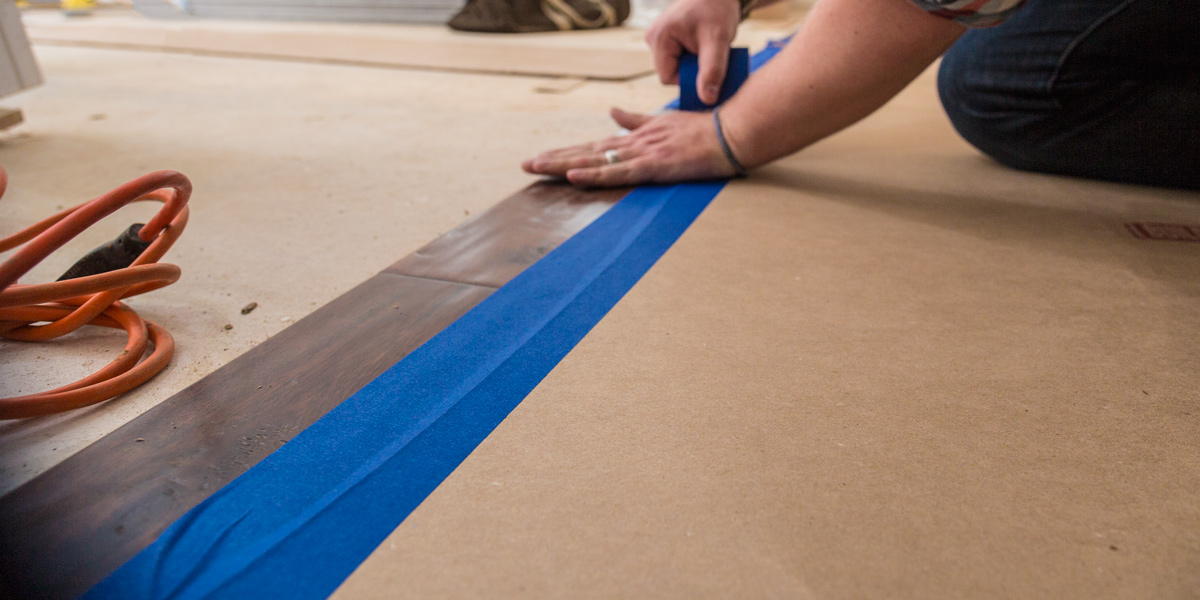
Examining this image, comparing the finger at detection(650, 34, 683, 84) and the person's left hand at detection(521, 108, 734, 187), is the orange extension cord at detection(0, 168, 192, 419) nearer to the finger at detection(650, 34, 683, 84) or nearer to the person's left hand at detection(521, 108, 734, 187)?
the person's left hand at detection(521, 108, 734, 187)

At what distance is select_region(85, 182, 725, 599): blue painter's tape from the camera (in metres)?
0.58

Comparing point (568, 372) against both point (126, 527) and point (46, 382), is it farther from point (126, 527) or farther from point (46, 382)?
point (46, 382)

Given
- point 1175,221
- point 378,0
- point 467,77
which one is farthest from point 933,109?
point 378,0

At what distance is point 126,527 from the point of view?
629mm

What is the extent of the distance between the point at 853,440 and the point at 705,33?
3.54ft

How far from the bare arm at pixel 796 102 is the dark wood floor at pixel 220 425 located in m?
0.40

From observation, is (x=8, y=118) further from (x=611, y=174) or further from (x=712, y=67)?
(x=712, y=67)

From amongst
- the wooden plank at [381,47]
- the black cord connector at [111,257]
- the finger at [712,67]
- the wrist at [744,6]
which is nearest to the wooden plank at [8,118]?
the black cord connector at [111,257]

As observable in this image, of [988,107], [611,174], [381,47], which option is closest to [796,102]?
[611,174]

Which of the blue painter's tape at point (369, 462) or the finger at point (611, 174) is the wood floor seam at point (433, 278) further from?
the finger at point (611, 174)

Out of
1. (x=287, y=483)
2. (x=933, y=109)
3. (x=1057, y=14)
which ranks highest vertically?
(x=1057, y=14)

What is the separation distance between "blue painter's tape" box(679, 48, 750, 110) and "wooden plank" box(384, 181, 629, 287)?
313 millimetres

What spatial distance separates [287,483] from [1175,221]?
161cm

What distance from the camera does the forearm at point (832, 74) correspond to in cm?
118
